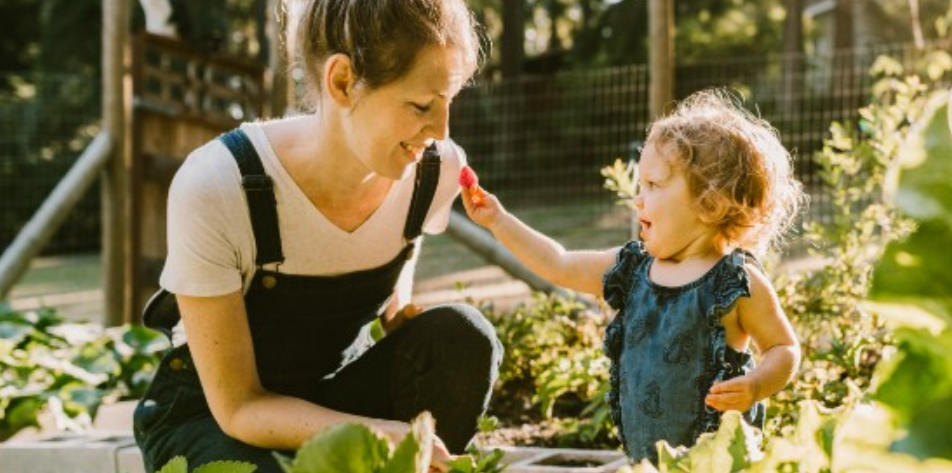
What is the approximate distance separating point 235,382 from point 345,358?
1.48ft

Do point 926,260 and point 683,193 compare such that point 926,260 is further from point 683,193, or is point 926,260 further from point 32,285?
point 32,285

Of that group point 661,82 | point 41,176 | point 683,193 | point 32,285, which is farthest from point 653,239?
point 41,176

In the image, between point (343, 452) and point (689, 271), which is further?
point (689, 271)

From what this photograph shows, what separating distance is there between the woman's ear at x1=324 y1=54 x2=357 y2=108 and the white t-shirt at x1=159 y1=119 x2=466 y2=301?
0.64 ft

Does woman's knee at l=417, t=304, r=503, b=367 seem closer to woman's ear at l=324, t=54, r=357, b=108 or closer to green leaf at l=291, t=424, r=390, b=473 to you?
woman's ear at l=324, t=54, r=357, b=108

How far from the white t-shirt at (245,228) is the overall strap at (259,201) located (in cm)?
1

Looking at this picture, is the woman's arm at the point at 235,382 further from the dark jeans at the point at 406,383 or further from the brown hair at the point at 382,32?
the brown hair at the point at 382,32

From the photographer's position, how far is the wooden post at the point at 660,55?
171 inches

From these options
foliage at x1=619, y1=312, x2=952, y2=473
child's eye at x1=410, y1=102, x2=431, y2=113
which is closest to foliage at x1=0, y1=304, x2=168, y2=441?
child's eye at x1=410, y1=102, x2=431, y2=113

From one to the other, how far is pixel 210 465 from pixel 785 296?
2.20 metres

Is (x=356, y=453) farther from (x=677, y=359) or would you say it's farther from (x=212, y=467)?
(x=677, y=359)

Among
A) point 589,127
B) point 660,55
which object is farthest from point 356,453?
point 589,127

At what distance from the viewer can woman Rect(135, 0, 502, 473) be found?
2098 mm

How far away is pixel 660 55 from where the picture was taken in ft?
14.3
